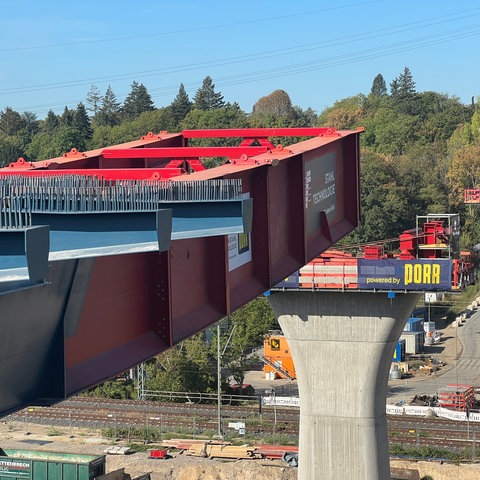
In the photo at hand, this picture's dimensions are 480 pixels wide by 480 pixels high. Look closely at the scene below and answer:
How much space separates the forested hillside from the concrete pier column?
52086 mm

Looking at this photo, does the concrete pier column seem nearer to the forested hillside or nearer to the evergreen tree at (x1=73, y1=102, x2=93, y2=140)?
the forested hillside

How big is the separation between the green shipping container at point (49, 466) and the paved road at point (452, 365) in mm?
18789

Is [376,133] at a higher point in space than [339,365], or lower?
higher

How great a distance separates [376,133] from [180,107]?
26382 mm

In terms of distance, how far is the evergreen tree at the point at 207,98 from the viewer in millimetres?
158625

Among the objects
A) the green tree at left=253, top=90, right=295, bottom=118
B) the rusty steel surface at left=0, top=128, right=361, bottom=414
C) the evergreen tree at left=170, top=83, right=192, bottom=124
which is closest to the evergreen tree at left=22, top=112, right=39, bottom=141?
the evergreen tree at left=170, top=83, right=192, bottom=124

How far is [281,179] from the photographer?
1520 cm

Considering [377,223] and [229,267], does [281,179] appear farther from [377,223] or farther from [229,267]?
[377,223]

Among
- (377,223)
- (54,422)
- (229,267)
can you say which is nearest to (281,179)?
(229,267)

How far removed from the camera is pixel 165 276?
10.8m

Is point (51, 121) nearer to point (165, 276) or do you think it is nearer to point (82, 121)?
point (82, 121)

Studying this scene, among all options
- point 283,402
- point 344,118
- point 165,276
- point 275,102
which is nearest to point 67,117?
point 344,118

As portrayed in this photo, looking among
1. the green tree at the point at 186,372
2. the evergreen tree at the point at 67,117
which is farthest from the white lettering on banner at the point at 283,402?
the evergreen tree at the point at 67,117

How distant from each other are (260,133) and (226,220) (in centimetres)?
1011
